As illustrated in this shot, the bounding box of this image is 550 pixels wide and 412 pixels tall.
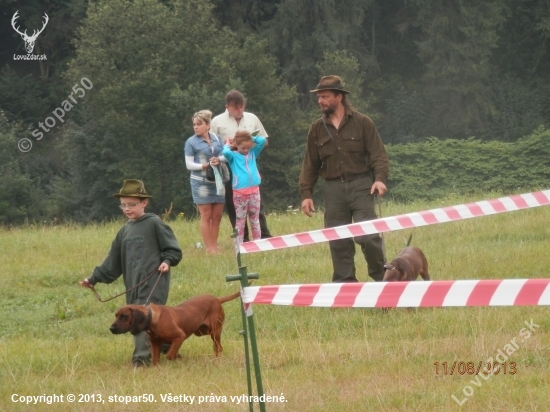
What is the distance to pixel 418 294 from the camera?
16.6ft

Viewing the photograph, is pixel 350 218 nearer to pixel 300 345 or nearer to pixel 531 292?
pixel 300 345

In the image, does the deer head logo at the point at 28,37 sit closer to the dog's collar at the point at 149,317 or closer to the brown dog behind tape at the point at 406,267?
the brown dog behind tape at the point at 406,267

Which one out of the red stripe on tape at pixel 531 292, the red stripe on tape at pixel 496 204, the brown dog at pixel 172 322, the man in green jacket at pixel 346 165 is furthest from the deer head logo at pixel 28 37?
the red stripe on tape at pixel 531 292

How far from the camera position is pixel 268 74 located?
55.2 metres

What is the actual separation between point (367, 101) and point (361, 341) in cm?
5224

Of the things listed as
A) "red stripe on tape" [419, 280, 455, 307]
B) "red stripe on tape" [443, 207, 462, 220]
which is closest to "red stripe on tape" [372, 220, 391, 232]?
"red stripe on tape" [443, 207, 462, 220]

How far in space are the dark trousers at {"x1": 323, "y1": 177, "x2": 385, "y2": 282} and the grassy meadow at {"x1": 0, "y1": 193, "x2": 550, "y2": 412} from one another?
0.57 meters

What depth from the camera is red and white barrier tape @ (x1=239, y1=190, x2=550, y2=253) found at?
729cm

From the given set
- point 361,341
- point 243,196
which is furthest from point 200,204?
point 361,341

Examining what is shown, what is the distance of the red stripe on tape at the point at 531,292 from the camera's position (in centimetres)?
477

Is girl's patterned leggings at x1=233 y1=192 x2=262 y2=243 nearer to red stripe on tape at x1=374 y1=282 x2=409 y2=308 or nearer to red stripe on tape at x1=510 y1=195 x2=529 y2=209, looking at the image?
red stripe on tape at x1=510 y1=195 x2=529 y2=209

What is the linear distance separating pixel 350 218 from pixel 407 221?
205 centimetres

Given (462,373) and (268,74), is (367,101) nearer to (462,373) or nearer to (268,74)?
(268,74)

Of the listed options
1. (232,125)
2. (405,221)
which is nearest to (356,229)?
(405,221)
